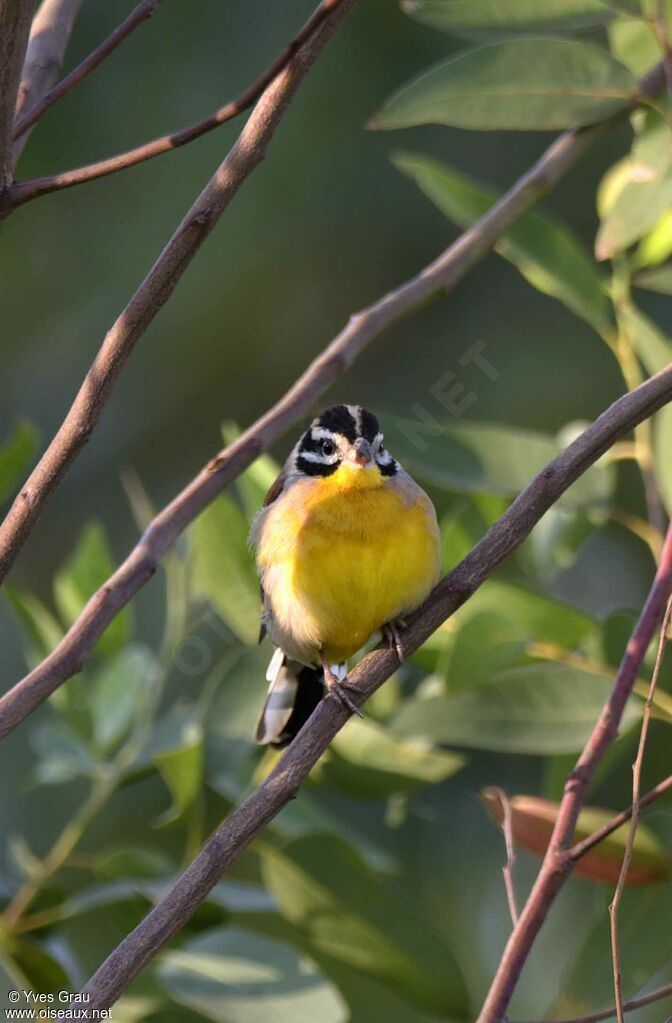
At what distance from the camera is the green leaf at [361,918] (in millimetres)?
3113

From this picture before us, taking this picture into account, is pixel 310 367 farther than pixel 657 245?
No

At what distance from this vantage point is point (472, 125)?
316 centimetres

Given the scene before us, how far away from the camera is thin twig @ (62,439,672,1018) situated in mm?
1900

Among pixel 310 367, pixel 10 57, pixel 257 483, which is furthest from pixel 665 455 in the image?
pixel 10 57

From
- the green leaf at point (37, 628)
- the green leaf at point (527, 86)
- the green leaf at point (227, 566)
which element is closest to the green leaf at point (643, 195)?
the green leaf at point (527, 86)

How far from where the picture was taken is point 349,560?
3318 millimetres

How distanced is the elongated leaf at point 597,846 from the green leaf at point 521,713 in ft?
0.57

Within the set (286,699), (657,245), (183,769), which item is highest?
(657,245)

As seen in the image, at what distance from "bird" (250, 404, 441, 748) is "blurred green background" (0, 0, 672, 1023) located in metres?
0.09

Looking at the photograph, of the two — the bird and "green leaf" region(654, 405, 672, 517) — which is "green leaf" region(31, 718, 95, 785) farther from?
"green leaf" region(654, 405, 672, 517)

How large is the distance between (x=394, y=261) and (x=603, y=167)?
129 centimetres

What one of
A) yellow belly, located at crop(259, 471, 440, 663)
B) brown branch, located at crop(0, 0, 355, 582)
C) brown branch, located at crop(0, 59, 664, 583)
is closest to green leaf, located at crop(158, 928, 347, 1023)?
yellow belly, located at crop(259, 471, 440, 663)

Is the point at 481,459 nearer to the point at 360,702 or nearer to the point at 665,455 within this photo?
the point at 665,455

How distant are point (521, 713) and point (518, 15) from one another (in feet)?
5.11
